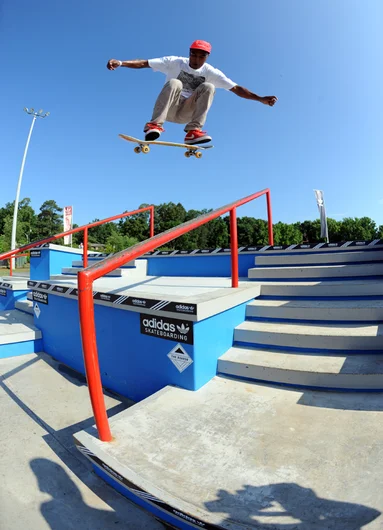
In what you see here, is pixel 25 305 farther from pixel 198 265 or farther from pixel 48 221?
pixel 48 221

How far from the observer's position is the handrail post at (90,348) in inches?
74.3

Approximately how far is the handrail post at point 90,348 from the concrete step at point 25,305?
15.5 ft

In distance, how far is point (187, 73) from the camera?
4473 millimetres

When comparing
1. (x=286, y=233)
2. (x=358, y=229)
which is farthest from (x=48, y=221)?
(x=358, y=229)

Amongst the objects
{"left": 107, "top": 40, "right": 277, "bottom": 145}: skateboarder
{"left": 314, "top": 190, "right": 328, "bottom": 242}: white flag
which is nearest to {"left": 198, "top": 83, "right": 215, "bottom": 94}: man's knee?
{"left": 107, "top": 40, "right": 277, "bottom": 145}: skateboarder

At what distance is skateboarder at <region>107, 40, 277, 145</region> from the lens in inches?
168

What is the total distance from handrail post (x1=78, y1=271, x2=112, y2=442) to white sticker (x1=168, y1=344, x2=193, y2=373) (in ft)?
2.80

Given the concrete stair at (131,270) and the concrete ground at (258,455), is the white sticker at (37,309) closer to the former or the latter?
the concrete stair at (131,270)

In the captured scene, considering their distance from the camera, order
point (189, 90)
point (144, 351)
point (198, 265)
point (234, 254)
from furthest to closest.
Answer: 1. point (198, 265)
2. point (189, 90)
3. point (234, 254)
4. point (144, 351)

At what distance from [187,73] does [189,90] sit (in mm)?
269

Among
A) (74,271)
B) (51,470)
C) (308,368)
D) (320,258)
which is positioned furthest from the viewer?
(74,271)

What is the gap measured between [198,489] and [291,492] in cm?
50

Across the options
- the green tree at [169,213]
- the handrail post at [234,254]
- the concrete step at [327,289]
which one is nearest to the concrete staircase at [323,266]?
the concrete step at [327,289]

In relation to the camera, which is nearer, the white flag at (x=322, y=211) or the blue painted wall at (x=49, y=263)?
the blue painted wall at (x=49, y=263)
